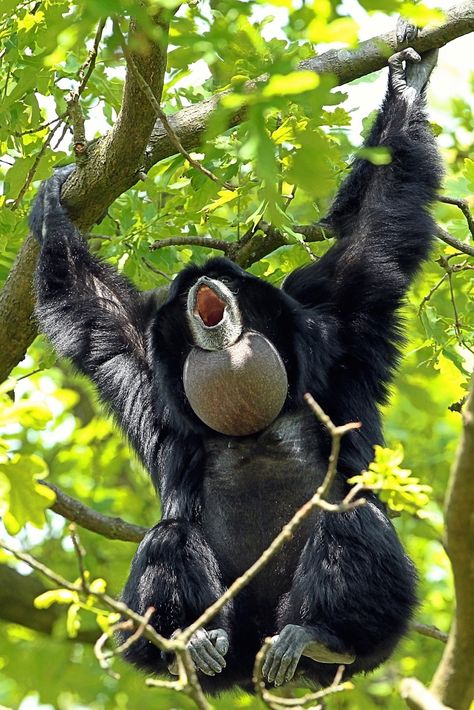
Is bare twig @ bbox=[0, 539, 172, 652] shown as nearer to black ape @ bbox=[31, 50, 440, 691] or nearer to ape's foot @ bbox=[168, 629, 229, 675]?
ape's foot @ bbox=[168, 629, 229, 675]

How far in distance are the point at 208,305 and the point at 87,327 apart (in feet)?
3.12

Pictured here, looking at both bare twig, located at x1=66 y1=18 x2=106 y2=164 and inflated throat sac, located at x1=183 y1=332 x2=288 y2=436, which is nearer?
bare twig, located at x1=66 y1=18 x2=106 y2=164

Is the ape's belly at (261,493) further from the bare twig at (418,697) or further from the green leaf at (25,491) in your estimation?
the bare twig at (418,697)

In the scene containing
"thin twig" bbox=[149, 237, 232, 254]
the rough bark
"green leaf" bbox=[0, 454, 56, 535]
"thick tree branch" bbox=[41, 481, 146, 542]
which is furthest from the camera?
"thick tree branch" bbox=[41, 481, 146, 542]

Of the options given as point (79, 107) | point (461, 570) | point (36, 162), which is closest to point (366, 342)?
point (79, 107)

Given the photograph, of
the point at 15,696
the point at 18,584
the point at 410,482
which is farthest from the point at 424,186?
the point at 15,696

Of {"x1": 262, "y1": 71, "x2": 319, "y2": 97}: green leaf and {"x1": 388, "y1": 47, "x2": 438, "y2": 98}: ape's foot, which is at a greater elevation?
{"x1": 262, "y1": 71, "x2": 319, "y2": 97}: green leaf


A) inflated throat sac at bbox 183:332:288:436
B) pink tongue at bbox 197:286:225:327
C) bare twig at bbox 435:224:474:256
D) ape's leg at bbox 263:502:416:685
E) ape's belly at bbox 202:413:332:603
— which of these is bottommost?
ape's leg at bbox 263:502:416:685

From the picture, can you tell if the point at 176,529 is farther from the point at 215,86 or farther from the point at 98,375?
the point at 215,86

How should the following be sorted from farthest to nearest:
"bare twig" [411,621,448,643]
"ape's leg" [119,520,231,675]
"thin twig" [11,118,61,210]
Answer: "bare twig" [411,621,448,643], "thin twig" [11,118,61,210], "ape's leg" [119,520,231,675]

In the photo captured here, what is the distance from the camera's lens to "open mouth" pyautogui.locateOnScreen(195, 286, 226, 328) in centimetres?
685

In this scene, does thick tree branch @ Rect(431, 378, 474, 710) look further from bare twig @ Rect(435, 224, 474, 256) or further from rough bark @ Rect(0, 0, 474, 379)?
bare twig @ Rect(435, 224, 474, 256)

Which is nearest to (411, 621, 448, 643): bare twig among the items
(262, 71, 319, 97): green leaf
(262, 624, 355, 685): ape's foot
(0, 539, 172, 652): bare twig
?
(262, 624, 355, 685): ape's foot

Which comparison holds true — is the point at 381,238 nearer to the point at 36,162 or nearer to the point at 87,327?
the point at 87,327
